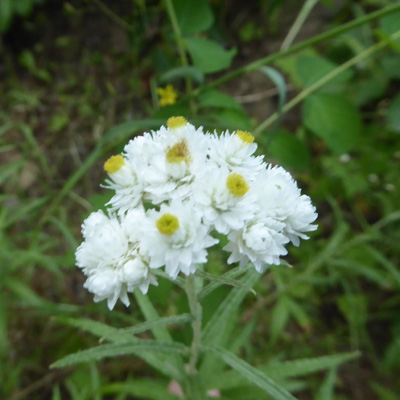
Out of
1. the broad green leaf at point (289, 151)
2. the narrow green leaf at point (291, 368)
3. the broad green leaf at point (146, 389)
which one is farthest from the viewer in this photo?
the broad green leaf at point (289, 151)

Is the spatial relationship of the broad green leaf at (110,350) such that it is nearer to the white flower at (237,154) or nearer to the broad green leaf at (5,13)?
the white flower at (237,154)

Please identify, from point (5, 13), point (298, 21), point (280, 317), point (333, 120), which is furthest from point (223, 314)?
point (5, 13)

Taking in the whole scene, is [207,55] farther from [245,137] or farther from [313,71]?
[245,137]

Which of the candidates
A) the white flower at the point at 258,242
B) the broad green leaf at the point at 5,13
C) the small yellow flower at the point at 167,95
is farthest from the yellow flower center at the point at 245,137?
the broad green leaf at the point at 5,13

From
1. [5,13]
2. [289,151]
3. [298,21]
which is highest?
[5,13]

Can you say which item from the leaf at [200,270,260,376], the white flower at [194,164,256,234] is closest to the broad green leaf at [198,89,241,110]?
the leaf at [200,270,260,376]

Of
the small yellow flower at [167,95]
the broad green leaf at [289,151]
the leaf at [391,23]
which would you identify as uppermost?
the small yellow flower at [167,95]

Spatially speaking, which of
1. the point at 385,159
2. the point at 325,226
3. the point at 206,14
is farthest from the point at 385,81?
the point at 206,14
